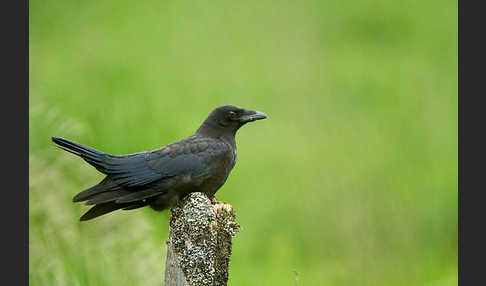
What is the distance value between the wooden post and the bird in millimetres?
518

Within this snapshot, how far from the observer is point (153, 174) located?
502 cm

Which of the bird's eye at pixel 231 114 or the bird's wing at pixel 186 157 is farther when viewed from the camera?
the bird's eye at pixel 231 114

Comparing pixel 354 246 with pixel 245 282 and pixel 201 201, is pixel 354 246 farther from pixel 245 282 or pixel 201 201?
pixel 201 201

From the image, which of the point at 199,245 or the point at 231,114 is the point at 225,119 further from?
the point at 199,245

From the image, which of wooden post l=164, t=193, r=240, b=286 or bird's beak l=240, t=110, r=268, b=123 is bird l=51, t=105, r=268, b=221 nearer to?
bird's beak l=240, t=110, r=268, b=123

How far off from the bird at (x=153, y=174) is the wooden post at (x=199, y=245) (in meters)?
0.52

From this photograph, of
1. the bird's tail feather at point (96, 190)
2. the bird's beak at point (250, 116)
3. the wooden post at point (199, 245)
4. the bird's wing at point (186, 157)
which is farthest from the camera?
the bird's beak at point (250, 116)

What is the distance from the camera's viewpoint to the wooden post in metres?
4.38

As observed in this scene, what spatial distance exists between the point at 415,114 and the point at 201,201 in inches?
271

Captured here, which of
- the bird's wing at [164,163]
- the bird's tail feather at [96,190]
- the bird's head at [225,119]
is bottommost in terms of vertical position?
the bird's tail feather at [96,190]

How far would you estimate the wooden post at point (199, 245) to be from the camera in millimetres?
4375

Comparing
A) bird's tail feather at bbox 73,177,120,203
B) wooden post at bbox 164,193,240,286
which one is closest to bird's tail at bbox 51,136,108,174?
bird's tail feather at bbox 73,177,120,203

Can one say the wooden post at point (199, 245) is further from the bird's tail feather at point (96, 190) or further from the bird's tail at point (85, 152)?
the bird's tail at point (85, 152)

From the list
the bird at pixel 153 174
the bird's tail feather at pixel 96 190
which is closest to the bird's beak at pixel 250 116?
the bird at pixel 153 174
